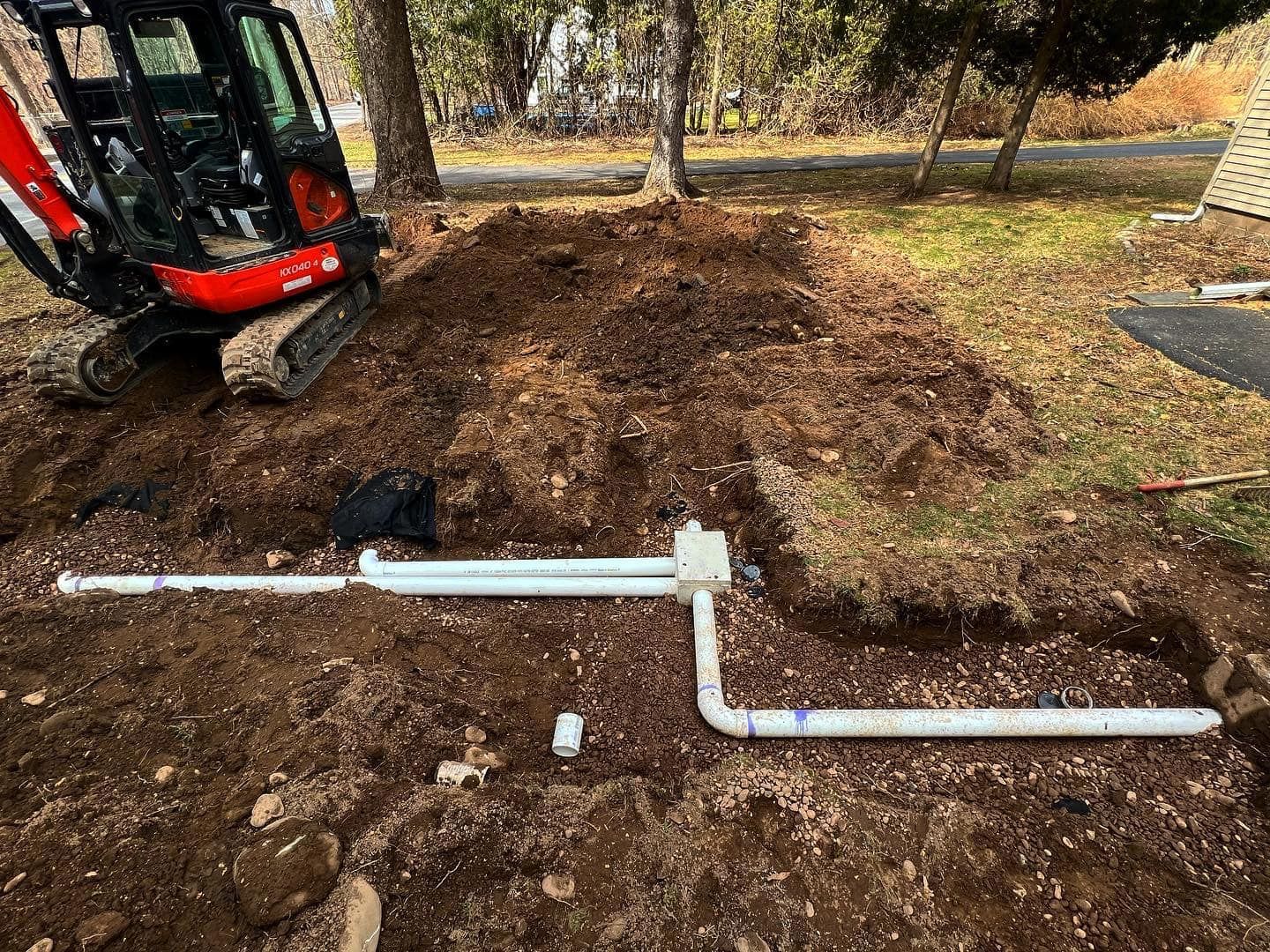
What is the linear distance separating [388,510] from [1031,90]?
11.8 meters

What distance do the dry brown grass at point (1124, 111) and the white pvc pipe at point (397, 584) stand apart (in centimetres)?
2126

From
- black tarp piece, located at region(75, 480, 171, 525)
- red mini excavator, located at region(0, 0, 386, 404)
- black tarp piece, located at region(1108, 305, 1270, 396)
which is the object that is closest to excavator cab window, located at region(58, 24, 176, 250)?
red mini excavator, located at region(0, 0, 386, 404)

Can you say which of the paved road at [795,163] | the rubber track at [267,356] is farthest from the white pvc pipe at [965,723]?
the paved road at [795,163]

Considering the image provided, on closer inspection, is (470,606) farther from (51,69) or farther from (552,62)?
(552,62)

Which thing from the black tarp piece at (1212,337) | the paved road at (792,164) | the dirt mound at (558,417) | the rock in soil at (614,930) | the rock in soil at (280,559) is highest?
the paved road at (792,164)

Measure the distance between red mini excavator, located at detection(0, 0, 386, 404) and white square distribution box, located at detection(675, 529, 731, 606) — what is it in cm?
335

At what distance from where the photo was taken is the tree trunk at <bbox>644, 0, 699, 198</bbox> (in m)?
9.13

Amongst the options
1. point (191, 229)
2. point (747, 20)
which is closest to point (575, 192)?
point (191, 229)

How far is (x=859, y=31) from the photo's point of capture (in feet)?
57.6

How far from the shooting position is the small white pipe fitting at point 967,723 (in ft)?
8.00

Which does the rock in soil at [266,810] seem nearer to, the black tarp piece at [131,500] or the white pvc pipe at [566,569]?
the white pvc pipe at [566,569]

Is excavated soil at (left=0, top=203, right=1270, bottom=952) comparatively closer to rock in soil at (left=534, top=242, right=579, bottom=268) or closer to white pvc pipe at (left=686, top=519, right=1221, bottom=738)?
white pvc pipe at (left=686, top=519, right=1221, bottom=738)

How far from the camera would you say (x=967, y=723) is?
2.44 metres

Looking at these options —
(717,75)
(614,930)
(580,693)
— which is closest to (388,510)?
(580,693)
